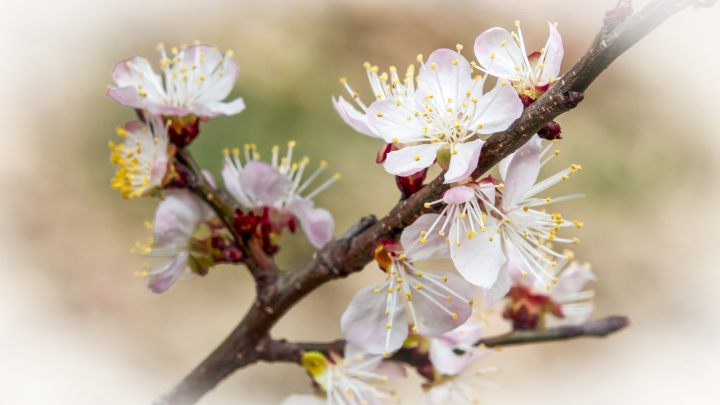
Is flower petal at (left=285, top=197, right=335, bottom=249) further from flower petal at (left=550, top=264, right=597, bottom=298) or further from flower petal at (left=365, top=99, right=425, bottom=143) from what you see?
flower petal at (left=550, top=264, right=597, bottom=298)

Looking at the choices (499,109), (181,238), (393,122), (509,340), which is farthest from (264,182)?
(509,340)

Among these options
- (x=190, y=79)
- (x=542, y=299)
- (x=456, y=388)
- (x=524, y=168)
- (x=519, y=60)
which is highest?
(x=190, y=79)

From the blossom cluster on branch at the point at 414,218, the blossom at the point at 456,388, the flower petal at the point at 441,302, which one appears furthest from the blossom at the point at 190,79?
the blossom at the point at 456,388

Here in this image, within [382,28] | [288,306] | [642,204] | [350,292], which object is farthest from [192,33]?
[642,204]

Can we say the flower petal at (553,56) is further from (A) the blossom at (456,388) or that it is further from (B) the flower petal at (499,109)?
(A) the blossom at (456,388)

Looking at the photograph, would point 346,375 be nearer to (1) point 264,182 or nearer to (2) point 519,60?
(1) point 264,182

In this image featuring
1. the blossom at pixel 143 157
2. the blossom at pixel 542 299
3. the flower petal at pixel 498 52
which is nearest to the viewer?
the flower petal at pixel 498 52

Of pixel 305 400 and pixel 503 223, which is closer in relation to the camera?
pixel 503 223
